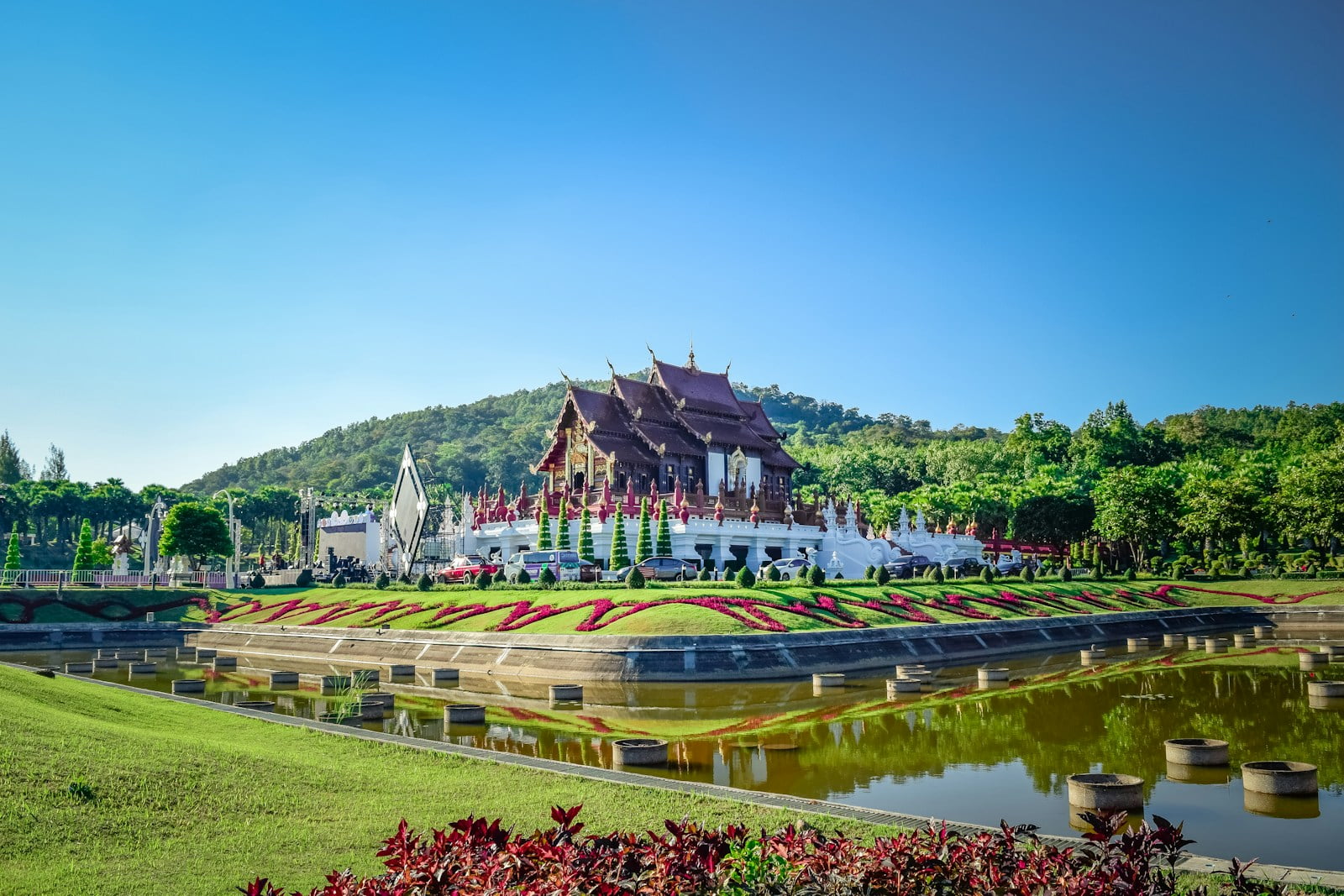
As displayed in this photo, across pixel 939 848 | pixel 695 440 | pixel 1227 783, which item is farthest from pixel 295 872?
pixel 695 440

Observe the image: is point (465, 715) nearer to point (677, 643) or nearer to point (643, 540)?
point (677, 643)

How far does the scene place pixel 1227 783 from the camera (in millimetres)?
15258

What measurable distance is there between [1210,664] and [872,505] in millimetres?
48709

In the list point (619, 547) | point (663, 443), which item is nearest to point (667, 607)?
point (619, 547)

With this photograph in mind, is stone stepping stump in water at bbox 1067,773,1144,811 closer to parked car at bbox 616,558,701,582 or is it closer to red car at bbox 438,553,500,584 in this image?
parked car at bbox 616,558,701,582

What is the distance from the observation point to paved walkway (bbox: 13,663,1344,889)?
905 centimetres

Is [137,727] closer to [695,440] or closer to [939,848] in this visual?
[939,848]

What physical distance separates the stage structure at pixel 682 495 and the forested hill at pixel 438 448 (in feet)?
233

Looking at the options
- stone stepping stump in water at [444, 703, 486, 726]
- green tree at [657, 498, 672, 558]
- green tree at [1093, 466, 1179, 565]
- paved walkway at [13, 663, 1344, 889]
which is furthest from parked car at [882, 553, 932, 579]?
paved walkway at [13, 663, 1344, 889]

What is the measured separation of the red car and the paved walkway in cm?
2749

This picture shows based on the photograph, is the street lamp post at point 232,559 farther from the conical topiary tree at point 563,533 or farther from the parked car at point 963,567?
the parked car at point 963,567

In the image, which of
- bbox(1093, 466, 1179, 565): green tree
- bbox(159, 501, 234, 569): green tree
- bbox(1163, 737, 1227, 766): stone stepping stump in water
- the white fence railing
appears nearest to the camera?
bbox(1163, 737, 1227, 766): stone stepping stump in water

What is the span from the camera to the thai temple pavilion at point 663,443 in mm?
55906

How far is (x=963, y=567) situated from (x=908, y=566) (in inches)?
246
